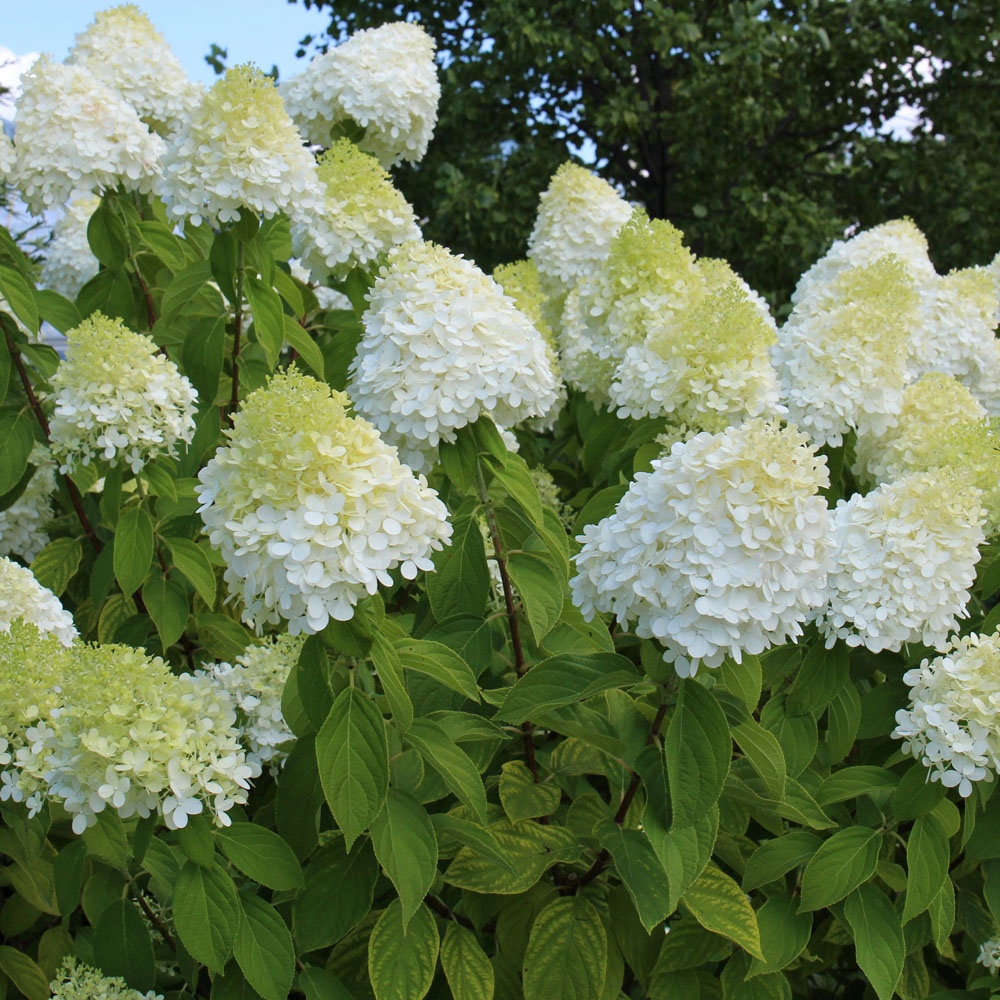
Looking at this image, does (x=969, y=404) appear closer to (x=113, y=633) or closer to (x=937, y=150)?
(x=113, y=633)

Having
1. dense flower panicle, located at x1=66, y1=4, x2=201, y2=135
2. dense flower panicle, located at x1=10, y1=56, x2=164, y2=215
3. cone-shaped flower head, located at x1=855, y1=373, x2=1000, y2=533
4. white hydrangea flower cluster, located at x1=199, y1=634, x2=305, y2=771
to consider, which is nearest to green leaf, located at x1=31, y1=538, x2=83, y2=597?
white hydrangea flower cluster, located at x1=199, y1=634, x2=305, y2=771

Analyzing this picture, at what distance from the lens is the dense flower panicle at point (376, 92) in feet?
11.5

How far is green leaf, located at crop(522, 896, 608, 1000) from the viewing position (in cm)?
196

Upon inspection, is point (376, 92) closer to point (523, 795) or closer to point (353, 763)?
point (523, 795)

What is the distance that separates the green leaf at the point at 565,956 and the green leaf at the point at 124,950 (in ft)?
2.37

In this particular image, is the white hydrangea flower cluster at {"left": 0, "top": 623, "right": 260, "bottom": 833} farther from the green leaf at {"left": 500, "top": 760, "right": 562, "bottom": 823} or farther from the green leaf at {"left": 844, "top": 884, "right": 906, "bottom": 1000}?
the green leaf at {"left": 844, "top": 884, "right": 906, "bottom": 1000}

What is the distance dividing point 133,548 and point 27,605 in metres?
0.31

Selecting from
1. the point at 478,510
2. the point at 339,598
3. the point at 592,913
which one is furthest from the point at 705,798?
the point at 478,510

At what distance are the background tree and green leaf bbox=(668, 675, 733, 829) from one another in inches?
286

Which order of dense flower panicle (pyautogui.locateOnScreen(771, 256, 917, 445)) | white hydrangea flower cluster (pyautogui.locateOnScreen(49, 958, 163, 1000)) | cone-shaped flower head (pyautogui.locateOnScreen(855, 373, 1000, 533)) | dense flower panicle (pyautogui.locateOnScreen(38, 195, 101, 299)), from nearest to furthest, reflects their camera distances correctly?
white hydrangea flower cluster (pyautogui.locateOnScreen(49, 958, 163, 1000))
cone-shaped flower head (pyautogui.locateOnScreen(855, 373, 1000, 533))
dense flower panicle (pyautogui.locateOnScreen(771, 256, 917, 445))
dense flower panicle (pyautogui.locateOnScreen(38, 195, 101, 299))

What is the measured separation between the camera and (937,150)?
30.4 feet

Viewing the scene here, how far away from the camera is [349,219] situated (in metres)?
2.89

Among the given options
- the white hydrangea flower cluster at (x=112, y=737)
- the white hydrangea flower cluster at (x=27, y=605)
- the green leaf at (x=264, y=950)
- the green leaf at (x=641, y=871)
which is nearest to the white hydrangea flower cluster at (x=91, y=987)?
the green leaf at (x=264, y=950)

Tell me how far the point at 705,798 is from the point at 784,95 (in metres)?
8.87
